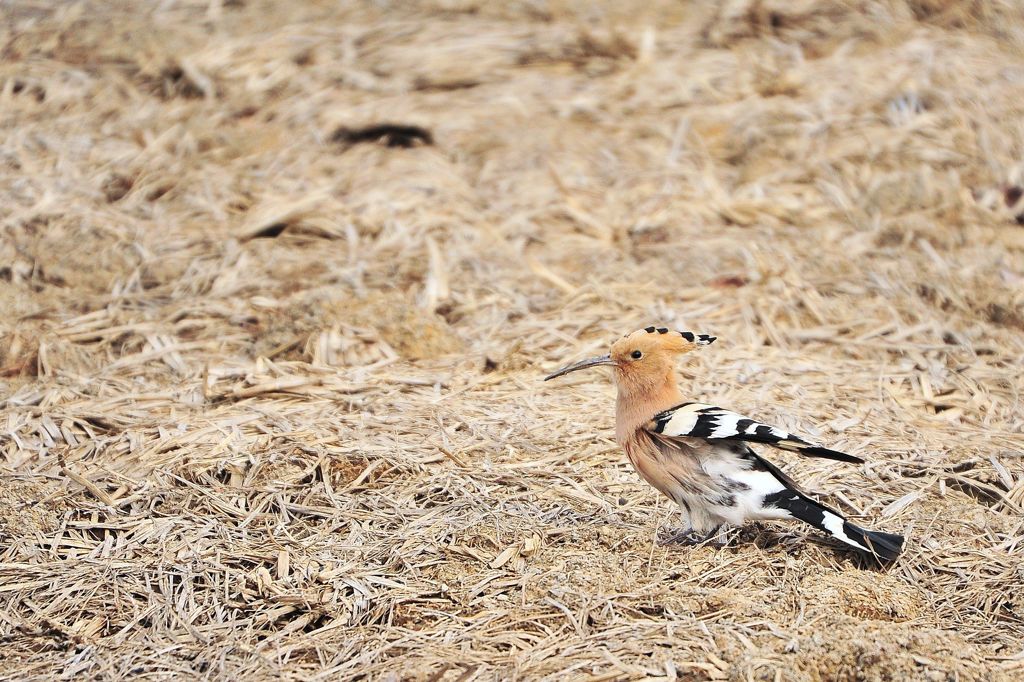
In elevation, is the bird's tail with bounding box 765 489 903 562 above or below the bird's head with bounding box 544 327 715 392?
below

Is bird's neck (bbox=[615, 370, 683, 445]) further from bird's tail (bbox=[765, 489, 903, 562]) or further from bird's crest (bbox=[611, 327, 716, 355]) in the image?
bird's tail (bbox=[765, 489, 903, 562])

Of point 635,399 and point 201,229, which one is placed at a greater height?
point 635,399

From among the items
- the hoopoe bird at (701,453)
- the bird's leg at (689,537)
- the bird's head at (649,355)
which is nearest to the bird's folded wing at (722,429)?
the hoopoe bird at (701,453)

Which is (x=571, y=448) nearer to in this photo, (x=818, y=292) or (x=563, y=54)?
(x=818, y=292)

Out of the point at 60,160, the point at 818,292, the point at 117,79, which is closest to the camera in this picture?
the point at 818,292

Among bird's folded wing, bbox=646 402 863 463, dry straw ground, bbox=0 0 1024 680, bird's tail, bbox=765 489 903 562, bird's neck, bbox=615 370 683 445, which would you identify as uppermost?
bird's folded wing, bbox=646 402 863 463

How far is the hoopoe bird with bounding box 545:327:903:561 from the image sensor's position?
371 centimetres

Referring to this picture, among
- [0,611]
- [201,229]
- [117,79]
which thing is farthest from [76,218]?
[0,611]

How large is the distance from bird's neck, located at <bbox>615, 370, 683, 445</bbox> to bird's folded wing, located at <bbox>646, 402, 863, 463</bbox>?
0.04 meters

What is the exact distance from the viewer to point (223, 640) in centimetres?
346

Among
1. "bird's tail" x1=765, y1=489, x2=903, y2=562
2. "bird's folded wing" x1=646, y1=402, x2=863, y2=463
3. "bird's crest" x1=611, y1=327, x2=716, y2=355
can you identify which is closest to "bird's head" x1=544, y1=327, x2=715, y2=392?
"bird's crest" x1=611, y1=327, x2=716, y2=355

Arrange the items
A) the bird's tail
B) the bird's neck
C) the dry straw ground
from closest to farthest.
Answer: the dry straw ground → the bird's tail → the bird's neck

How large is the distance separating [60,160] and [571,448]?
3883 millimetres

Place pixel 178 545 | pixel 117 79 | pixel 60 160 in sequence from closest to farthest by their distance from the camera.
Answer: pixel 178 545 < pixel 60 160 < pixel 117 79
